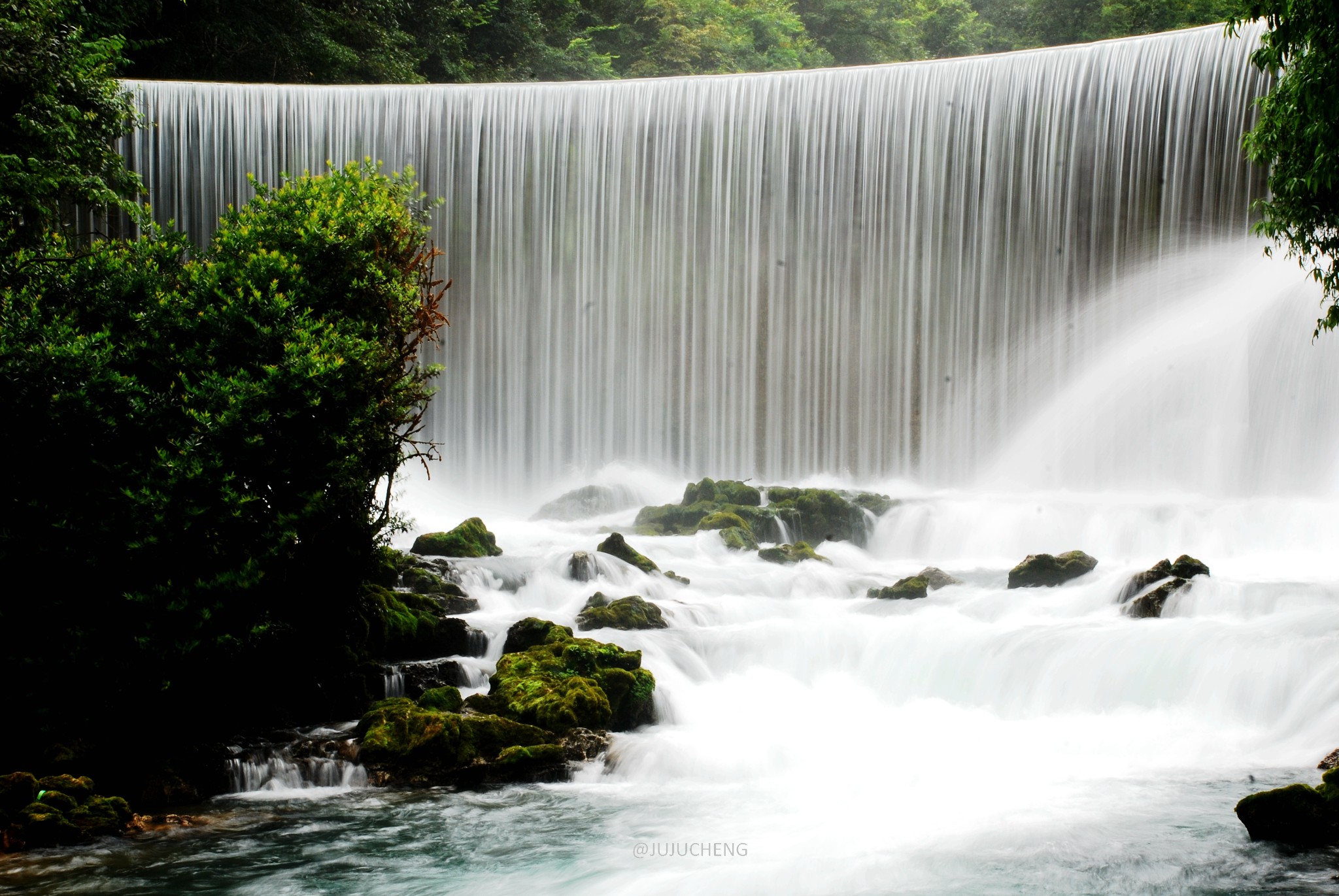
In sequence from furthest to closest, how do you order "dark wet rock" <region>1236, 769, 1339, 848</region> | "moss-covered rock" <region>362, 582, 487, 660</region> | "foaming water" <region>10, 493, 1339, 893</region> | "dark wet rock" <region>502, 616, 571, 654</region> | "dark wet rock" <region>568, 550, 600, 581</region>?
"dark wet rock" <region>568, 550, 600, 581</region> → "dark wet rock" <region>502, 616, 571, 654</region> → "moss-covered rock" <region>362, 582, 487, 660</region> → "foaming water" <region>10, 493, 1339, 893</region> → "dark wet rock" <region>1236, 769, 1339, 848</region>

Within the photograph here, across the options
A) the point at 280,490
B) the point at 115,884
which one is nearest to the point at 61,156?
the point at 280,490

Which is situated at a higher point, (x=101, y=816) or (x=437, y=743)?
(x=437, y=743)

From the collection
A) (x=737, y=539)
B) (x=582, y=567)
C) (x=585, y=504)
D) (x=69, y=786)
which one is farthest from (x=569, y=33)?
(x=69, y=786)

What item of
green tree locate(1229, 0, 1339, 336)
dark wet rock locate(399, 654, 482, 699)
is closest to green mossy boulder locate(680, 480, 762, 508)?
dark wet rock locate(399, 654, 482, 699)

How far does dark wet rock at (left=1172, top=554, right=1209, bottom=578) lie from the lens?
1297 cm

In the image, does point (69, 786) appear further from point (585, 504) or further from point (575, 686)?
point (585, 504)

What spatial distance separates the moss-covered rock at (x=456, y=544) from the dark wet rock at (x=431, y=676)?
4.44m

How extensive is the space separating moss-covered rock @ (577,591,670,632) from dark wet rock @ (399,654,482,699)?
206 cm

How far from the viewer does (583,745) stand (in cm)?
971

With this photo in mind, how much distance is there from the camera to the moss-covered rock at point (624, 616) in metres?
12.9

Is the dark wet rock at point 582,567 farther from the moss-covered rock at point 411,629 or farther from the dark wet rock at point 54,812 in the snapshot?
the dark wet rock at point 54,812

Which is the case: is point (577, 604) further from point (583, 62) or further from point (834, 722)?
point (583, 62)

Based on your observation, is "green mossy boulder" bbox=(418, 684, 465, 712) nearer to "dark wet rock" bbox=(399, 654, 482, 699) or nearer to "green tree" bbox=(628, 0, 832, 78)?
"dark wet rock" bbox=(399, 654, 482, 699)

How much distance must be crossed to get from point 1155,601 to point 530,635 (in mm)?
7127
